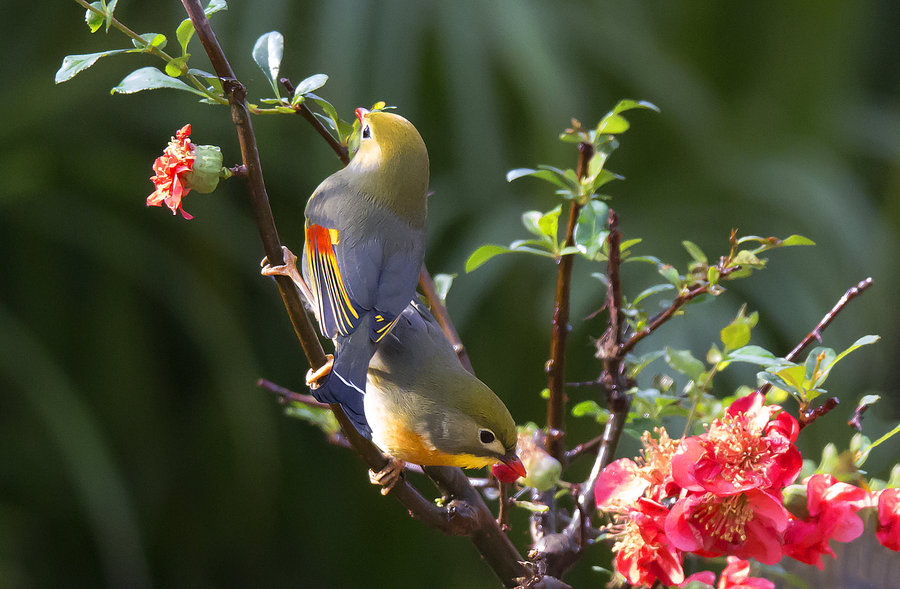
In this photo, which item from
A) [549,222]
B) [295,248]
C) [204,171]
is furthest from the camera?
[295,248]

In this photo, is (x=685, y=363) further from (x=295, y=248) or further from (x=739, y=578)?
(x=295, y=248)

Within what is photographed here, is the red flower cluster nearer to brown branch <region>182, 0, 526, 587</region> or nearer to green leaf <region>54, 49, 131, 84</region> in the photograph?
brown branch <region>182, 0, 526, 587</region>

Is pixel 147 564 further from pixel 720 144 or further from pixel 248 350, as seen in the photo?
pixel 720 144

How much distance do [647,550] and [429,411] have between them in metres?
0.12

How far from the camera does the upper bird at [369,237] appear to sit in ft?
1.13

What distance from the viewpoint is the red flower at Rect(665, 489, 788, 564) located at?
1.16 feet

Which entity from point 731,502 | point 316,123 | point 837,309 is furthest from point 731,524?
point 316,123

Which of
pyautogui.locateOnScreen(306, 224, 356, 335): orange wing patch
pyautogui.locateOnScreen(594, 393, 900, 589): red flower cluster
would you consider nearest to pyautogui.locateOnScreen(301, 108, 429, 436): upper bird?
pyautogui.locateOnScreen(306, 224, 356, 335): orange wing patch

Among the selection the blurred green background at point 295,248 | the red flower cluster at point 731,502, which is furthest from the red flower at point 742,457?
the blurred green background at point 295,248

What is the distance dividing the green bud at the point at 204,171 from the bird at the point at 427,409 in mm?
36

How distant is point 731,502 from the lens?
0.36 metres

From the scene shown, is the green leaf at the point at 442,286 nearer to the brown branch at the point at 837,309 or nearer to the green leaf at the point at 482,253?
the green leaf at the point at 482,253

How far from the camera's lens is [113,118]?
141cm

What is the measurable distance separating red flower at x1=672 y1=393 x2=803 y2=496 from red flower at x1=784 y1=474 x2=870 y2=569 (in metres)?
0.02
